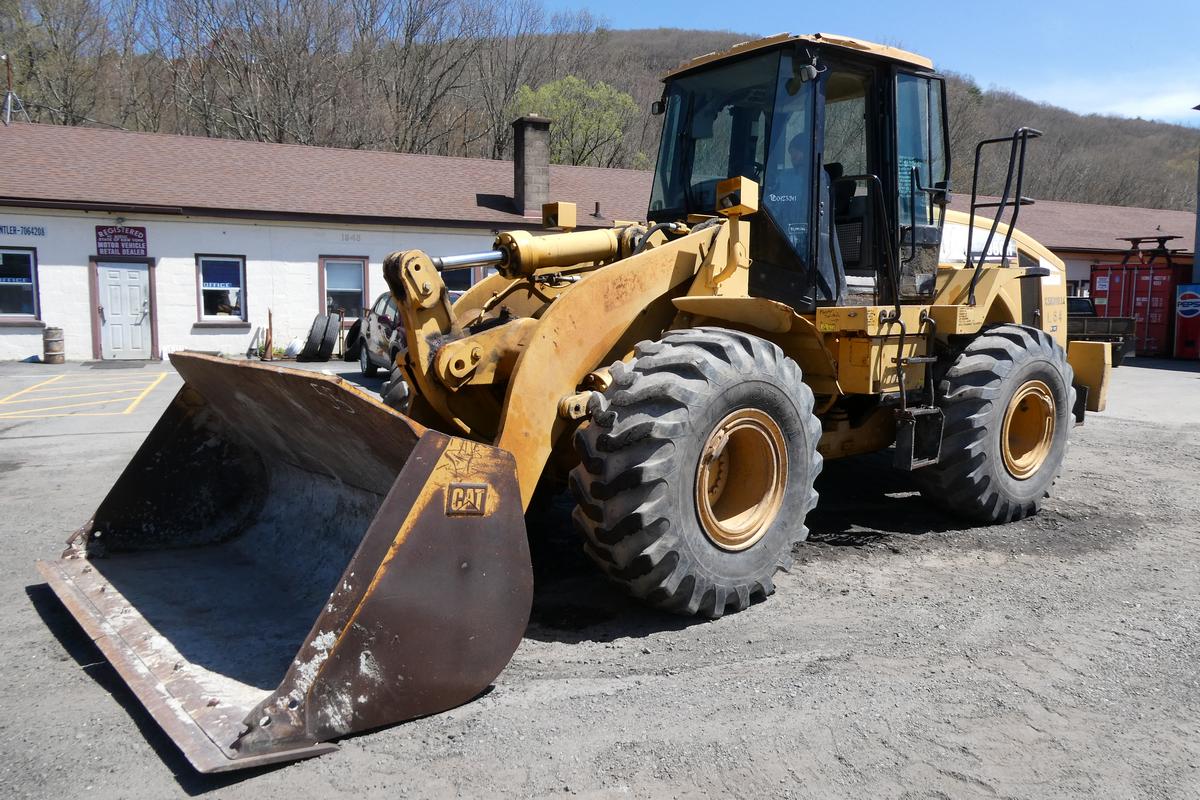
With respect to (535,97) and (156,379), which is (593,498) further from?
(535,97)

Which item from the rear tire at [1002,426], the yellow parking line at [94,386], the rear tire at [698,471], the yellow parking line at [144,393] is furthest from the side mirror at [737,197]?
the yellow parking line at [94,386]

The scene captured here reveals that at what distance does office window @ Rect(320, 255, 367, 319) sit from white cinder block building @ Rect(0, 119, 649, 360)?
0.10ft

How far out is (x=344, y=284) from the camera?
2072 centimetres

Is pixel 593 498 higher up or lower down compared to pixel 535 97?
lower down

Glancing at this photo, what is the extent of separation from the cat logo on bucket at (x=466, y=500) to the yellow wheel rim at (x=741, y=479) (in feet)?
3.83

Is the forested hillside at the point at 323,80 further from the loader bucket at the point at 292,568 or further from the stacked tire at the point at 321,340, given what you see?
A: the loader bucket at the point at 292,568

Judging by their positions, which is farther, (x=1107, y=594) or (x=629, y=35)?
(x=629, y=35)

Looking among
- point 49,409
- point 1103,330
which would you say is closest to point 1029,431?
point 1103,330

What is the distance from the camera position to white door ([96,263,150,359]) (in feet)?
61.5

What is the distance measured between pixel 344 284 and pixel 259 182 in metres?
3.05

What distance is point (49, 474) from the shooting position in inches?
303

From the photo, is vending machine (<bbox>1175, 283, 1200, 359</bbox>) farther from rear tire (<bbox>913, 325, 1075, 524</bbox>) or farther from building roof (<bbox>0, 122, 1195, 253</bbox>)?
rear tire (<bbox>913, 325, 1075, 524</bbox>)

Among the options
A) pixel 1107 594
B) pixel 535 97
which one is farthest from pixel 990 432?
pixel 535 97

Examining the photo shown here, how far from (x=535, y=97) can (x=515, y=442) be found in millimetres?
34959
